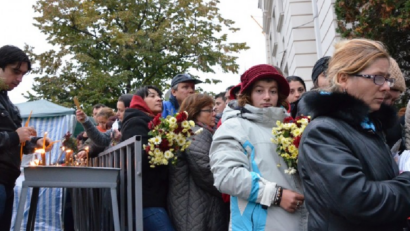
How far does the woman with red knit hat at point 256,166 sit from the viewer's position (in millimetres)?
3014

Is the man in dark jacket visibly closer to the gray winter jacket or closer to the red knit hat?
the gray winter jacket

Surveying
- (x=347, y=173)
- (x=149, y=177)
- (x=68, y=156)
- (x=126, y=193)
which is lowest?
(x=126, y=193)

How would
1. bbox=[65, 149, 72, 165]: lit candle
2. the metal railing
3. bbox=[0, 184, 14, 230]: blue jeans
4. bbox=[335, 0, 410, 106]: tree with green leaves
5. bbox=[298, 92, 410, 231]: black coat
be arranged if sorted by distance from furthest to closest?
bbox=[335, 0, 410, 106]: tree with green leaves, bbox=[65, 149, 72, 165]: lit candle, the metal railing, bbox=[0, 184, 14, 230]: blue jeans, bbox=[298, 92, 410, 231]: black coat

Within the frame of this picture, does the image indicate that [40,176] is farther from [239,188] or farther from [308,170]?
[308,170]

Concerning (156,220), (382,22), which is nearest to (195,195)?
(156,220)

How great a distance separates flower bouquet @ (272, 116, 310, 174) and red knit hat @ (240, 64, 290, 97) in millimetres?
437

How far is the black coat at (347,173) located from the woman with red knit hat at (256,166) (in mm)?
866

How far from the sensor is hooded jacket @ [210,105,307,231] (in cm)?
302

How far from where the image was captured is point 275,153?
3.24 metres

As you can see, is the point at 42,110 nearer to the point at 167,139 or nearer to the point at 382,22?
the point at 167,139

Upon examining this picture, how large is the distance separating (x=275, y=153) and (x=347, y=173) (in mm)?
1329

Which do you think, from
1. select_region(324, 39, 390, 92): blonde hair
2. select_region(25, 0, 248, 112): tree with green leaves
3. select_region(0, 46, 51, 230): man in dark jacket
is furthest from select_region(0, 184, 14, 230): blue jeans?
select_region(25, 0, 248, 112): tree with green leaves

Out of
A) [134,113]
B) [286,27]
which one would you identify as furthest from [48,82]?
[134,113]

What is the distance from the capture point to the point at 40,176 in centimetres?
363
